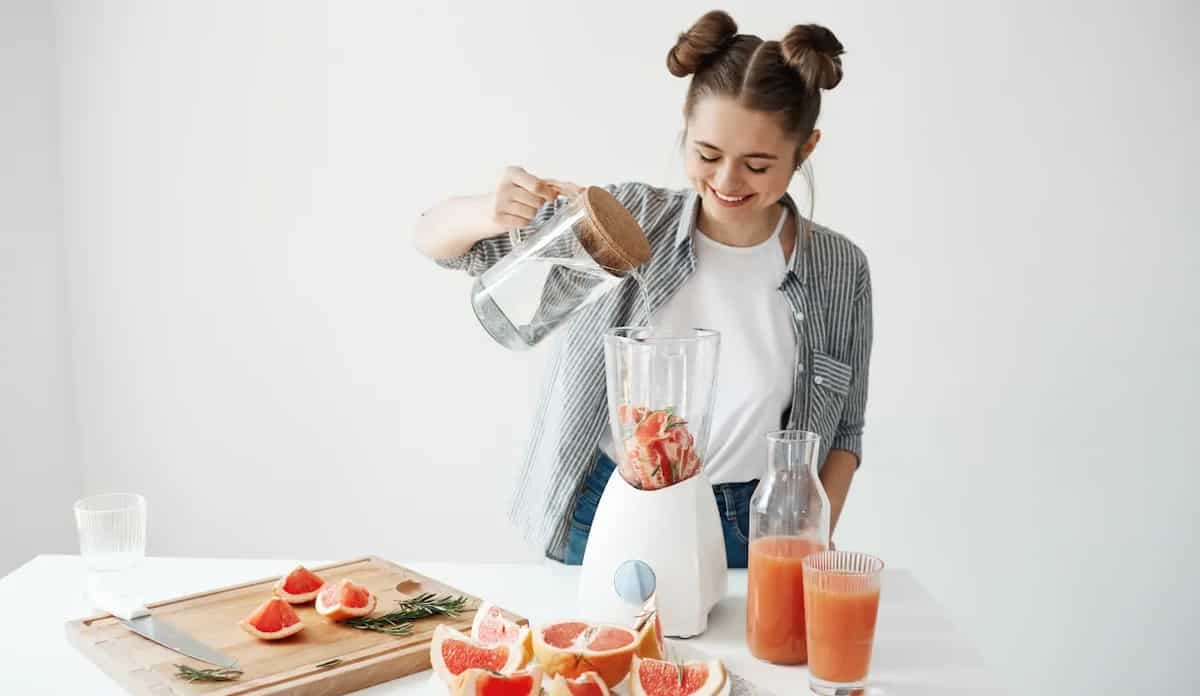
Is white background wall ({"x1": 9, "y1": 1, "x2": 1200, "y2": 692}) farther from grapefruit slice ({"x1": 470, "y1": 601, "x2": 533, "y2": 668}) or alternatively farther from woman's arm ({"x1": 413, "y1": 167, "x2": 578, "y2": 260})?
grapefruit slice ({"x1": 470, "y1": 601, "x2": 533, "y2": 668})

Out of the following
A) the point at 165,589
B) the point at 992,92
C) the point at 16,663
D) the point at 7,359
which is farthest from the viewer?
the point at 7,359

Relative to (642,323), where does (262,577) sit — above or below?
below

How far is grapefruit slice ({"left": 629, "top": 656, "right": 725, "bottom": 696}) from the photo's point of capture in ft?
4.24

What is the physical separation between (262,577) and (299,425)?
166cm

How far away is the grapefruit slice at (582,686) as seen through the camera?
123 centimetres

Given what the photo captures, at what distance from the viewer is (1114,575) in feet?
9.89

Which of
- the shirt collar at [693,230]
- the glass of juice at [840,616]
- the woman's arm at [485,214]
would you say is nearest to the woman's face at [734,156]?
the shirt collar at [693,230]

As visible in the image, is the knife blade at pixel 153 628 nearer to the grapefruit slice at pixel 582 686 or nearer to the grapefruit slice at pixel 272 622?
the grapefruit slice at pixel 272 622

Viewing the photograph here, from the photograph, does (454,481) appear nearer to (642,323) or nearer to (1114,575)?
(642,323)

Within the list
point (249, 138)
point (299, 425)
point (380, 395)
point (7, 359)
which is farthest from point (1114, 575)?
point (7, 359)

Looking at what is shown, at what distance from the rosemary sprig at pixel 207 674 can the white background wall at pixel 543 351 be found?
1890 millimetres

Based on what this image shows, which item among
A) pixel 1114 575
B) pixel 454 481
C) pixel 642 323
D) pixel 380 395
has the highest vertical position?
pixel 642 323

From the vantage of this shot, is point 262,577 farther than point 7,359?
No

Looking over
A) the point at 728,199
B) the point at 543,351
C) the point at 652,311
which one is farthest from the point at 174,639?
the point at 543,351
